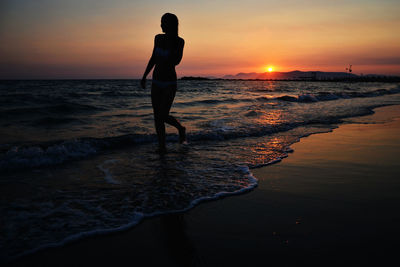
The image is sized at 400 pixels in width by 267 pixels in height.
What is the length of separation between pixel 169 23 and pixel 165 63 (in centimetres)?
61

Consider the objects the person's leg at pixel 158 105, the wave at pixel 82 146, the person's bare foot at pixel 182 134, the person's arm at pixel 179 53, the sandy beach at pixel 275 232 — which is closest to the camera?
the sandy beach at pixel 275 232

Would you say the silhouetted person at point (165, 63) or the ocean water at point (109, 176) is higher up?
the silhouetted person at point (165, 63)

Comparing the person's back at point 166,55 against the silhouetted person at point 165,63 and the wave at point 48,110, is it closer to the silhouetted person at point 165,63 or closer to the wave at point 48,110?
the silhouetted person at point 165,63

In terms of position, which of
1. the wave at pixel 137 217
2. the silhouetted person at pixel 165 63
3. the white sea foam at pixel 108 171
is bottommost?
the wave at pixel 137 217

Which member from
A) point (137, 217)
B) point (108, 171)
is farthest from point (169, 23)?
point (137, 217)

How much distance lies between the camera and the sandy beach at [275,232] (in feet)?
5.90

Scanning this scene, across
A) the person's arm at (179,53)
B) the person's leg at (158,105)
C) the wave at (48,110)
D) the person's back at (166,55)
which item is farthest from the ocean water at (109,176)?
the wave at (48,110)

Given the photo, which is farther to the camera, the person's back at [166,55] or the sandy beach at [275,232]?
the person's back at [166,55]

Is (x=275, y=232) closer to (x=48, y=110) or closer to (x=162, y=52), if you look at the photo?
(x=162, y=52)

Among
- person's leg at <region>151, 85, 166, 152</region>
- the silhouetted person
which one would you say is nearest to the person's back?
the silhouetted person

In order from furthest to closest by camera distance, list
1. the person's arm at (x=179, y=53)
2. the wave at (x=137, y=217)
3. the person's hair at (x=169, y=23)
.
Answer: the person's arm at (x=179, y=53) < the person's hair at (x=169, y=23) < the wave at (x=137, y=217)

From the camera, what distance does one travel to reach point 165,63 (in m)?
4.34

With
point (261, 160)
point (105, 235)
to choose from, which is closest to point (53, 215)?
point (105, 235)

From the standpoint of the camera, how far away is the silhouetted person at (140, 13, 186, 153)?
427cm
